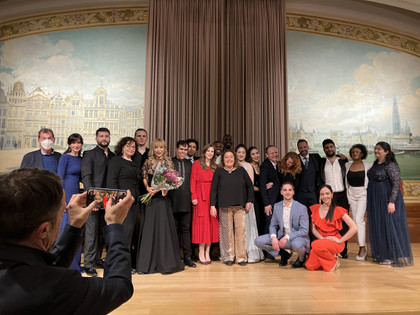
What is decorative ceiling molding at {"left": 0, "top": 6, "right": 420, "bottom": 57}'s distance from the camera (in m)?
6.32

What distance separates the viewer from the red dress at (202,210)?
4.20 metres

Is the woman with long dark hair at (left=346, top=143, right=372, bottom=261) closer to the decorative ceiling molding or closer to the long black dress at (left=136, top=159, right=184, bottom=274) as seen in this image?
the long black dress at (left=136, top=159, right=184, bottom=274)

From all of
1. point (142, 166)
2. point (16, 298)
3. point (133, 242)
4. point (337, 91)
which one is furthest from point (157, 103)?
point (16, 298)

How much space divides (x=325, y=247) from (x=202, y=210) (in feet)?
5.02

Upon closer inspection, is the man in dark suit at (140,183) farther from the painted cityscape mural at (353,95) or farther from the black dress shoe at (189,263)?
the painted cityscape mural at (353,95)

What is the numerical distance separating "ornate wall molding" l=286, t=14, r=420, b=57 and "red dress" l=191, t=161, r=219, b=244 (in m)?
4.02

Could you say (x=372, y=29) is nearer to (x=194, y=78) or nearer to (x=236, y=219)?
(x=194, y=78)

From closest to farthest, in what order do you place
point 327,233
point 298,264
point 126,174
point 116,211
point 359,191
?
point 116,211
point 126,174
point 298,264
point 327,233
point 359,191

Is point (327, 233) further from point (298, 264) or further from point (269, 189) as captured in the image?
point (269, 189)

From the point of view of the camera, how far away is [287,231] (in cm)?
418

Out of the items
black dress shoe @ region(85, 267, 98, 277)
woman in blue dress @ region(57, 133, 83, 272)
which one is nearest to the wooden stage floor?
black dress shoe @ region(85, 267, 98, 277)

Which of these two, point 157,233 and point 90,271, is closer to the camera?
point 90,271

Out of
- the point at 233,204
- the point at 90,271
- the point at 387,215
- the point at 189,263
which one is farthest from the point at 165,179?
the point at 387,215

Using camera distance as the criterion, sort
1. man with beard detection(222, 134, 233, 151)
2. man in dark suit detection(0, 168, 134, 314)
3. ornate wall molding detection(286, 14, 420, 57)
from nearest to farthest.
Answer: man in dark suit detection(0, 168, 134, 314)
man with beard detection(222, 134, 233, 151)
ornate wall molding detection(286, 14, 420, 57)
